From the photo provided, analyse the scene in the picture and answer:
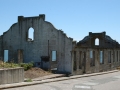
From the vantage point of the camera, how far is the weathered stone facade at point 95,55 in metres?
25.5

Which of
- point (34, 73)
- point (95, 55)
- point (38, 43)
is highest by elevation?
point (38, 43)

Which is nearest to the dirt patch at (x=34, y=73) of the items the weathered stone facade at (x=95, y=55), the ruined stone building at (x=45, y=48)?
the ruined stone building at (x=45, y=48)

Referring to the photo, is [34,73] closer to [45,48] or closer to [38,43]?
[45,48]

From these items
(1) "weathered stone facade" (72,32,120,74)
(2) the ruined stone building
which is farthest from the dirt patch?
(1) "weathered stone facade" (72,32,120,74)

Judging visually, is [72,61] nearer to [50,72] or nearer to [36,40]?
[50,72]

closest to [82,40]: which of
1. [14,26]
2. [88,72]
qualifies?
[88,72]

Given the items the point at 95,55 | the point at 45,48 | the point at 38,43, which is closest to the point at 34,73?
the point at 45,48

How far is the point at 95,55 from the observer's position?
29.5m

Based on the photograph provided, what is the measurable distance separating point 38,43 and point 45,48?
1.16m

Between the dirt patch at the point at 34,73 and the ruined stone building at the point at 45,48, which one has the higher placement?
the ruined stone building at the point at 45,48

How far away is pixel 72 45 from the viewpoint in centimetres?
2400

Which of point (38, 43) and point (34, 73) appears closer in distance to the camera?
point (34, 73)

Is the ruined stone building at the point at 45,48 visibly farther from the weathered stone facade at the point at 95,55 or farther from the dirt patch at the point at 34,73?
the dirt patch at the point at 34,73

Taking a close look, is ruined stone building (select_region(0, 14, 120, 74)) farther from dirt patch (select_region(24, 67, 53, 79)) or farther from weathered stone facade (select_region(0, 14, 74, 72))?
dirt patch (select_region(24, 67, 53, 79))
